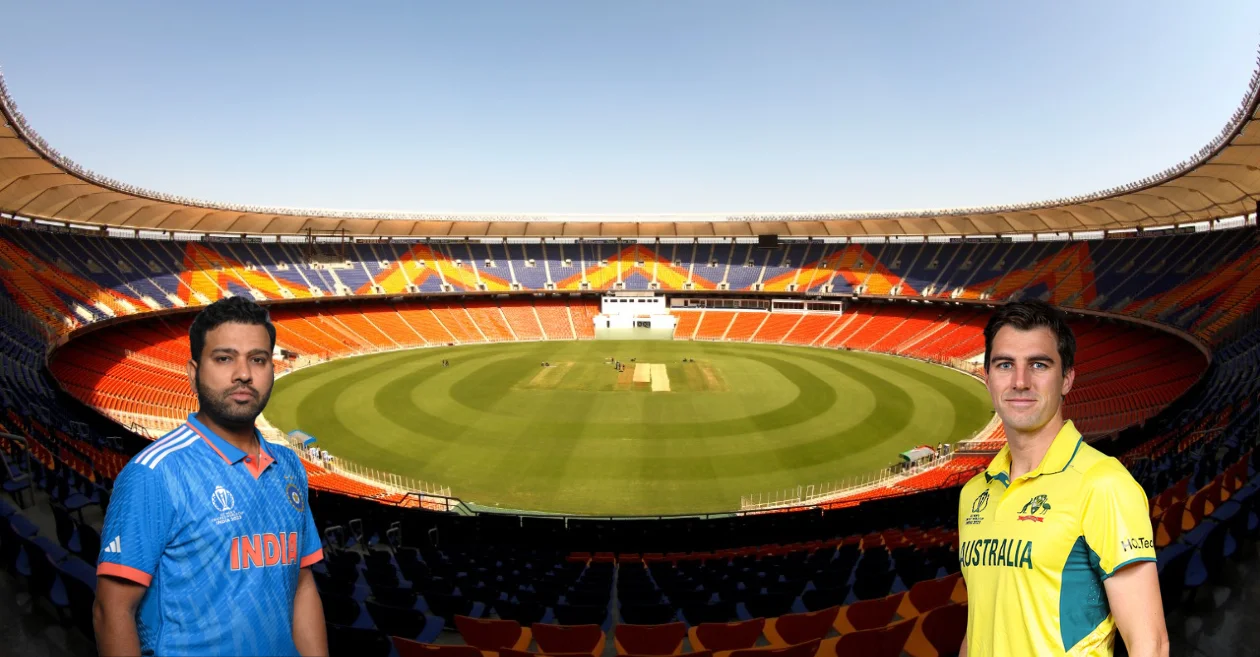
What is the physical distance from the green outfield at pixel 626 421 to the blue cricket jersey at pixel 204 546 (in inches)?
673

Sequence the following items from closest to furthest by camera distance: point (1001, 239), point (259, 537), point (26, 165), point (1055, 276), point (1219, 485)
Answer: point (259, 537)
point (1219, 485)
point (26, 165)
point (1055, 276)
point (1001, 239)

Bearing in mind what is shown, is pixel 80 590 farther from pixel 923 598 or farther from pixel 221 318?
pixel 923 598

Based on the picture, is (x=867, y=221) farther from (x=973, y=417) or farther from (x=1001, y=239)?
(x=973, y=417)

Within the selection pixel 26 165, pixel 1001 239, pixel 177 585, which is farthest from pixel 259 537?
pixel 1001 239

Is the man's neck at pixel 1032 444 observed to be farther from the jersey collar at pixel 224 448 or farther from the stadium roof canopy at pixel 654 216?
the stadium roof canopy at pixel 654 216

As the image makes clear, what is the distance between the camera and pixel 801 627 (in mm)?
6938

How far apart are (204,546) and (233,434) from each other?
600 mm

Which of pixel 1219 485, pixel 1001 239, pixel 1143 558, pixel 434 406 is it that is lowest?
pixel 1143 558

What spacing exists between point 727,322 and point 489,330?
2519 centimetres

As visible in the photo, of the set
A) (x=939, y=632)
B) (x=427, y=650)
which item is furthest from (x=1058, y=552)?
(x=427, y=650)

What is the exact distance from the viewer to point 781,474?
22.8 m

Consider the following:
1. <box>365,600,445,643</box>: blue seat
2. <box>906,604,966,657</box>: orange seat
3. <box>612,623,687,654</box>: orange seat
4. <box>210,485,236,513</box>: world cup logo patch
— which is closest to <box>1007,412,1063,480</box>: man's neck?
<box>906,604,966,657</box>: orange seat

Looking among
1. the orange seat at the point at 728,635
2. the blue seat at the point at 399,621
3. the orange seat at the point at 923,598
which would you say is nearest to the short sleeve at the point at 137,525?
the blue seat at the point at 399,621

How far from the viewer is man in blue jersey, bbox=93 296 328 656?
272 centimetres
